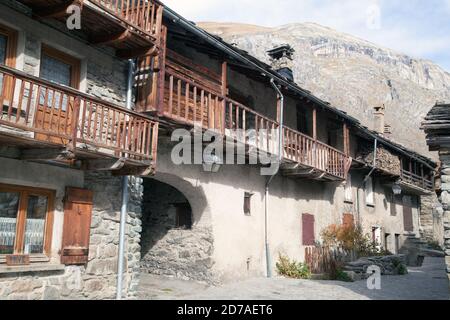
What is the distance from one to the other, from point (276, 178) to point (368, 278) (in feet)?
13.9

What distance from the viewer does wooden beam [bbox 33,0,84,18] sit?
728 centimetres

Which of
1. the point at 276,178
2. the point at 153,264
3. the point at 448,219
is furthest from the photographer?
the point at 276,178

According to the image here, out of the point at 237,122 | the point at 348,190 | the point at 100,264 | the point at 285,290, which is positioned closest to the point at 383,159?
the point at 348,190

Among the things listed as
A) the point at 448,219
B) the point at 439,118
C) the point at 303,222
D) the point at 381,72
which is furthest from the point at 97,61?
the point at 381,72

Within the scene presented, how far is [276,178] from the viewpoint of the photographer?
14188 mm

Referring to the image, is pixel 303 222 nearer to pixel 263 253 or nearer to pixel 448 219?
pixel 263 253

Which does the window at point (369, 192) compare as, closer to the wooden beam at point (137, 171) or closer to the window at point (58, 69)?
the wooden beam at point (137, 171)

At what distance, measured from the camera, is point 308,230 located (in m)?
15.6

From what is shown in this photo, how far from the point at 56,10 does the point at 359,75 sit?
80871mm

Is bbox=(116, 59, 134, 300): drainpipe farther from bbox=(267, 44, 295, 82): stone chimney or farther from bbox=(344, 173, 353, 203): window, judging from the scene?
bbox=(344, 173, 353, 203): window

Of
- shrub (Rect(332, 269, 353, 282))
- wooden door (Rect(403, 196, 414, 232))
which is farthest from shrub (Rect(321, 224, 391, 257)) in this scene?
wooden door (Rect(403, 196, 414, 232))

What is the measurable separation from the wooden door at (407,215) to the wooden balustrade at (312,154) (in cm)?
1078

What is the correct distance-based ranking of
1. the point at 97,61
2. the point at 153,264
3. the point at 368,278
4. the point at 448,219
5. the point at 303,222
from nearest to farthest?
the point at 448,219
the point at 97,61
the point at 153,264
the point at 368,278
the point at 303,222
